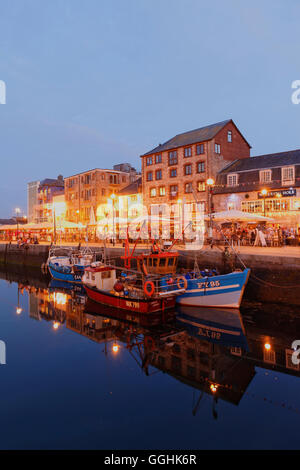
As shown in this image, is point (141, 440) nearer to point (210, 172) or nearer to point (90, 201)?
point (210, 172)

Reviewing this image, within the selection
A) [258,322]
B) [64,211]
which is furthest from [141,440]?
[64,211]

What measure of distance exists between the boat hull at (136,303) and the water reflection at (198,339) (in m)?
0.35

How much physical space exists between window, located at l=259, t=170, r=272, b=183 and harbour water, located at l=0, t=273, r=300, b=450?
19.8 m

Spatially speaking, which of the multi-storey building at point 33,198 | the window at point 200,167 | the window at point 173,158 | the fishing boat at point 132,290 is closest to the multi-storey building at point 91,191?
the window at point 173,158

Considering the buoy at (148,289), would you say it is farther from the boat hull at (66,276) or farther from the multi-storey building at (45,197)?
the multi-storey building at (45,197)

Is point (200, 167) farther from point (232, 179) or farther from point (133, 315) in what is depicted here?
point (133, 315)

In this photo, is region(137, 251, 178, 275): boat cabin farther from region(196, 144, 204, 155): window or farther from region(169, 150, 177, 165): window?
region(169, 150, 177, 165): window

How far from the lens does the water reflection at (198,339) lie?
32.8 ft

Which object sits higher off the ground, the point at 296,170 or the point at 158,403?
the point at 296,170

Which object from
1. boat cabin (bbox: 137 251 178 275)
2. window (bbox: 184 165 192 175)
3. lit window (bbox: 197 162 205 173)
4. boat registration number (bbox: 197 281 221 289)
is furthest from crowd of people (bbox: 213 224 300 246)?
window (bbox: 184 165 192 175)

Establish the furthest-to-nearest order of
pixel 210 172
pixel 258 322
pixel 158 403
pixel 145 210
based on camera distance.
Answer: pixel 145 210 → pixel 210 172 → pixel 258 322 → pixel 158 403

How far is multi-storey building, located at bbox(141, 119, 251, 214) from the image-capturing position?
37.8m

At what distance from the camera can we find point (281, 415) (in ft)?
26.1

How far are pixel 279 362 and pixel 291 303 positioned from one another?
7.25 m
